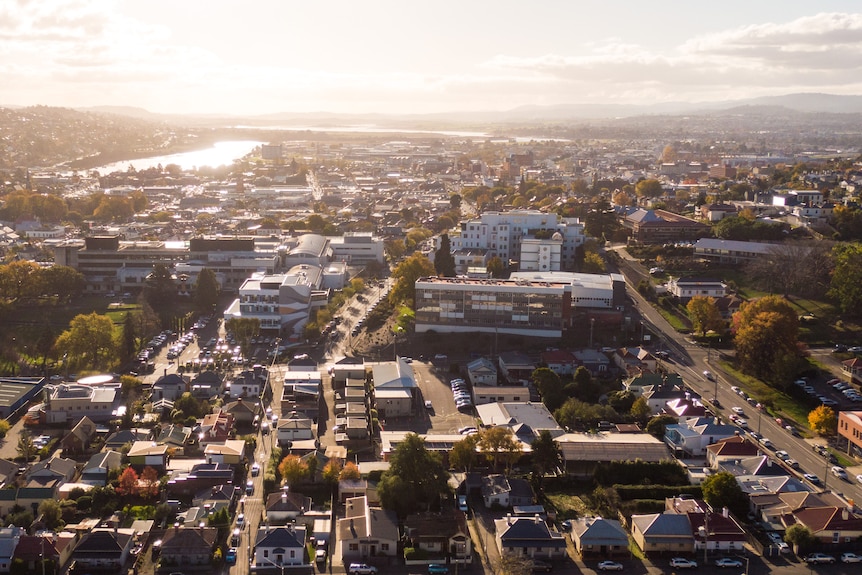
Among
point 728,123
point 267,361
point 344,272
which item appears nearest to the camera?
point 267,361

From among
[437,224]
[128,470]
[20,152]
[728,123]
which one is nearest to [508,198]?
[437,224]

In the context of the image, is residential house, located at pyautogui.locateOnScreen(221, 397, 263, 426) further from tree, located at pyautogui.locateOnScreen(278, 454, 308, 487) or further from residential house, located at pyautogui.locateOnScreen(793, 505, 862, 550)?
residential house, located at pyautogui.locateOnScreen(793, 505, 862, 550)

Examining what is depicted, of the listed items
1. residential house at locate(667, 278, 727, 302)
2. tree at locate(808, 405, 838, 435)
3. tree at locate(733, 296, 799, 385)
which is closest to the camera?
tree at locate(808, 405, 838, 435)

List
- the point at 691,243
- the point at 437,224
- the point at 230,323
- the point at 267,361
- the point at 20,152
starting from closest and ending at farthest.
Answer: the point at 267,361 < the point at 230,323 < the point at 691,243 < the point at 437,224 < the point at 20,152

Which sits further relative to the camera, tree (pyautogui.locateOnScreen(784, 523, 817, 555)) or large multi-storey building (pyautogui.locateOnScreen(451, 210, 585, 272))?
large multi-storey building (pyautogui.locateOnScreen(451, 210, 585, 272))

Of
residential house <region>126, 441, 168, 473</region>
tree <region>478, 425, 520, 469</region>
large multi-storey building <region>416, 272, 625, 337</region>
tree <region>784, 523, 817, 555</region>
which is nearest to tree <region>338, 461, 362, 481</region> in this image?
tree <region>478, 425, 520, 469</region>

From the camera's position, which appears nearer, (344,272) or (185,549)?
(185,549)

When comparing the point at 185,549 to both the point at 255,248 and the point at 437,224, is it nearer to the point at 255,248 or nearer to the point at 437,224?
the point at 255,248
